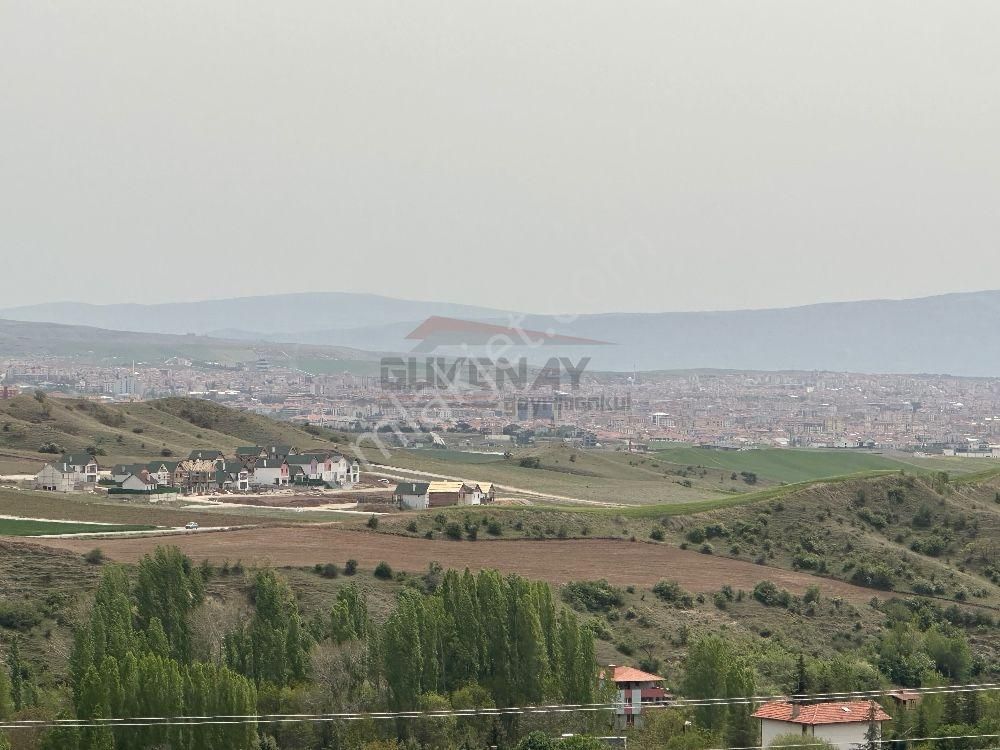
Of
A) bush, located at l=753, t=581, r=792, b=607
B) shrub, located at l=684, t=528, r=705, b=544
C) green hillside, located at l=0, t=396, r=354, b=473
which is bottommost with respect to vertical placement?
bush, located at l=753, t=581, r=792, b=607

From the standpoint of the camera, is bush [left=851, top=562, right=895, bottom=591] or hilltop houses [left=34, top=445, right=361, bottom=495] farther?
hilltop houses [left=34, top=445, right=361, bottom=495]

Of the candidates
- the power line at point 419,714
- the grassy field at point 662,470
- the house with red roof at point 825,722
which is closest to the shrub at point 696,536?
the grassy field at point 662,470

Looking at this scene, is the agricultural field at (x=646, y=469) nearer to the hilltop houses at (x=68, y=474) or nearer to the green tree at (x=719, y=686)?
the hilltop houses at (x=68, y=474)

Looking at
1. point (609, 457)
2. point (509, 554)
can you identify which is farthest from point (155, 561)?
point (609, 457)

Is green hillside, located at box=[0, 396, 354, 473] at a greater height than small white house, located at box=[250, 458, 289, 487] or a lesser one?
greater

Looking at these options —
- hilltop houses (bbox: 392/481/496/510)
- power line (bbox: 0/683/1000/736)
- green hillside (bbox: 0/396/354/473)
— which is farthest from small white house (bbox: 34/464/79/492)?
power line (bbox: 0/683/1000/736)

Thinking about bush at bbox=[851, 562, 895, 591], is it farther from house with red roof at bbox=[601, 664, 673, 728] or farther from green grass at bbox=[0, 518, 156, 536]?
green grass at bbox=[0, 518, 156, 536]

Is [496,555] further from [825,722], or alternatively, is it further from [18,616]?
[825,722]
